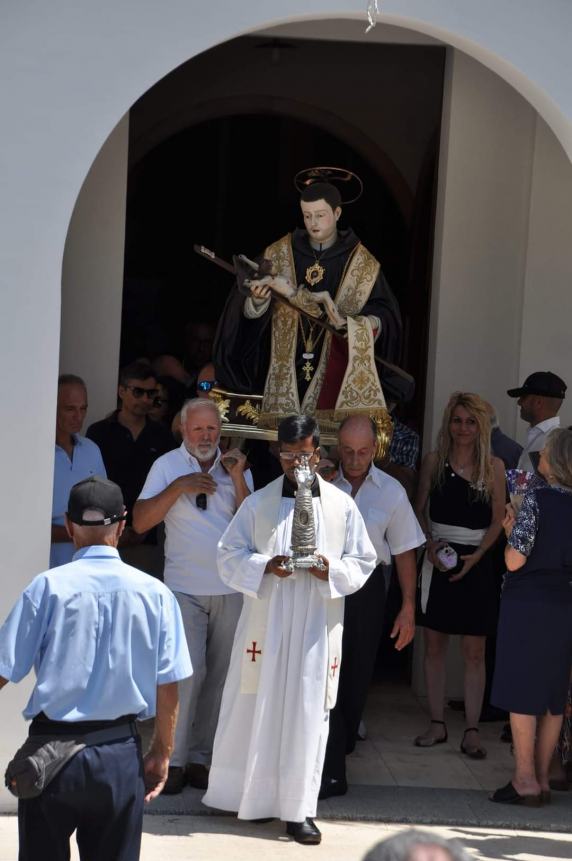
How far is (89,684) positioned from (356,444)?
270cm

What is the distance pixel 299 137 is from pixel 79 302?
551 cm

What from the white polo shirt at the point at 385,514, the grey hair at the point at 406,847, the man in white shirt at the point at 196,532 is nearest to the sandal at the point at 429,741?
the white polo shirt at the point at 385,514

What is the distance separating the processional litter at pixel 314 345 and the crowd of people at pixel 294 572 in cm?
2

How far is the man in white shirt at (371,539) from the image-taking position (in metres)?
6.91

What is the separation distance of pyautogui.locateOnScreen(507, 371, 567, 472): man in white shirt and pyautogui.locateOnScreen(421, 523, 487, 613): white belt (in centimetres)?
56

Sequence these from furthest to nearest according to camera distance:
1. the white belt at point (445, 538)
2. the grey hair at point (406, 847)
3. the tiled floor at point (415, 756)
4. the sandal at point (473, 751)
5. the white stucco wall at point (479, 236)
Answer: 1. the white stucco wall at point (479, 236)
2. the white belt at point (445, 538)
3. the sandal at point (473, 751)
4. the tiled floor at point (415, 756)
5. the grey hair at point (406, 847)

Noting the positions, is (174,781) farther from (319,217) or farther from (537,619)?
(319,217)

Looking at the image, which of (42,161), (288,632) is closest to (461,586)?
(288,632)

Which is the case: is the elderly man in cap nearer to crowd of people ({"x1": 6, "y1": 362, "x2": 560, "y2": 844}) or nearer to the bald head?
crowd of people ({"x1": 6, "y1": 362, "x2": 560, "y2": 844})

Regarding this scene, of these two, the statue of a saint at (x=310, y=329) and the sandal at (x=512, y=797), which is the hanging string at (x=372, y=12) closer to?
the statue of a saint at (x=310, y=329)

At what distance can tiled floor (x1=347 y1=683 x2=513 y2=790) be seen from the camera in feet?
23.3

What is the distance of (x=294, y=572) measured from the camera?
616cm

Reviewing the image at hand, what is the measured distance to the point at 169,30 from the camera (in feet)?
21.2

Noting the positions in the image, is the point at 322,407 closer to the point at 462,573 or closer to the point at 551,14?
the point at 462,573
